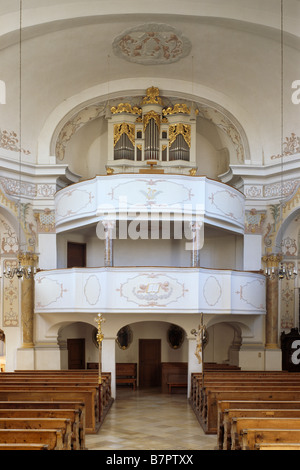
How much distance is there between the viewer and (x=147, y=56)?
19.2m

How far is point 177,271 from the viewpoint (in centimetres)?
1703

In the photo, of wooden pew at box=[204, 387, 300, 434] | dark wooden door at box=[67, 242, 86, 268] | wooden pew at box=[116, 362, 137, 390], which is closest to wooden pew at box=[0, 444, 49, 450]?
wooden pew at box=[204, 387, 300, 434]

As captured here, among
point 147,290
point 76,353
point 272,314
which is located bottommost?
point 76,353

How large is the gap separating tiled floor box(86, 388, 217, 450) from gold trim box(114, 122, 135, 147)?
9.16 m

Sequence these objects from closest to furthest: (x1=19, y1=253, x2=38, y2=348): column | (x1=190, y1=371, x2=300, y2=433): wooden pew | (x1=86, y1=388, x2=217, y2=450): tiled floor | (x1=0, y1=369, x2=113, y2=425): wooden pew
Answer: (x1=86, y1=388, x2=217, y2=450): tiled floor < (x1=190, y1=371, x2=300, y2=433): wooden pew < (x1=0, y1=369, x2=113, y2=425): wooden pew < (x1=19, y1=253, x2=38, y2=348): column

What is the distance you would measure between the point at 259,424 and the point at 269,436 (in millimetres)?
866

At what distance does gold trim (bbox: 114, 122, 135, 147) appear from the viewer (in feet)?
67.6

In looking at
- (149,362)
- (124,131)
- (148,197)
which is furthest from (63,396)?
(124,131)

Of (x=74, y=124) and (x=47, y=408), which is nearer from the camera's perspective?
(x=47, y=408)

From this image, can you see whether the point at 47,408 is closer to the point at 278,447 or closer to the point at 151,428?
the point at 151,428

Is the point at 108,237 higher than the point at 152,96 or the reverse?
the reverse

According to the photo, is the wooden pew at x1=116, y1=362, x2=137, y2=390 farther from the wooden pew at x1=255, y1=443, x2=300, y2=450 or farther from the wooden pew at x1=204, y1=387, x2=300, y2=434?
the wooden pew at x1=255, y1=443, x2=300, y2=450
